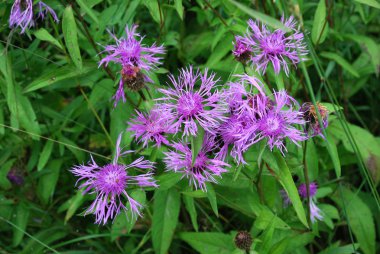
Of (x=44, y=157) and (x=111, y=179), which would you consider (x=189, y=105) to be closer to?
(x=111, y=179)

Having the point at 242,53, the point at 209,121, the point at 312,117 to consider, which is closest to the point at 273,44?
the point at 242,53

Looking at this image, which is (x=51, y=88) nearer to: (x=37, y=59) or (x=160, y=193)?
(x=37, y=59)

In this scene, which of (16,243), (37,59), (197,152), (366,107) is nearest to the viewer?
(197,152)

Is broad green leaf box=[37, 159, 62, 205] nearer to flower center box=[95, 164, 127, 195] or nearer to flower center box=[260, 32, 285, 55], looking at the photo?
flower center box=[95, 164, 127, 195]

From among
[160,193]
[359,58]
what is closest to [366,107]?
[359,58]

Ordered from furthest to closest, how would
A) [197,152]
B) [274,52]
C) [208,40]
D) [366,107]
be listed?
[366,107], [208,40], [274,52], [197,152]

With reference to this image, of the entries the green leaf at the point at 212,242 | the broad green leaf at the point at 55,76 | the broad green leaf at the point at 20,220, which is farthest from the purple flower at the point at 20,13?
the green leaf at the point at 212,242
